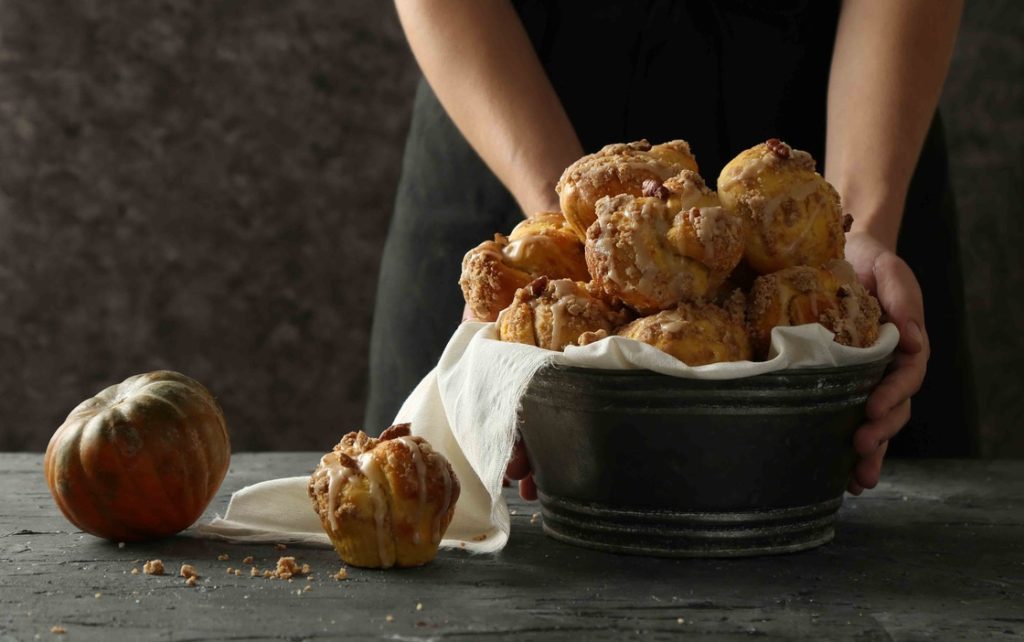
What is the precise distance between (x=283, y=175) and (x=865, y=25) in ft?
4.46

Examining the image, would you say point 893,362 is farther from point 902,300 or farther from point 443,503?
point 443,503

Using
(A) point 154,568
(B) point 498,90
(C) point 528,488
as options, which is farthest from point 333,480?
(B) point 498,90

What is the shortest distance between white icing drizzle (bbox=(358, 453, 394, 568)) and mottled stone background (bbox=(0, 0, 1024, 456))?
5.38 feet

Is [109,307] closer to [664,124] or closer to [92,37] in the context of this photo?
[92,37]

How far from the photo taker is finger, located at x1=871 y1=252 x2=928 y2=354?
1.02 m

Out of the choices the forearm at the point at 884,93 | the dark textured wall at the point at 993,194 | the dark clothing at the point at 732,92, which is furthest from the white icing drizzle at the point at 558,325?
the dark textured wall at the point at 993,194

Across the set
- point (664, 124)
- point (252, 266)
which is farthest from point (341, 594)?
point (252, 266)

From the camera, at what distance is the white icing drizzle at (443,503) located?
3.05 feet

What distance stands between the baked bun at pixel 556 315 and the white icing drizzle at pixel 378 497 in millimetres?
138

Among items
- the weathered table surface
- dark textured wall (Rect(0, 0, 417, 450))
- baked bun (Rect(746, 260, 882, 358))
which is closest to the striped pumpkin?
the weathered table surface

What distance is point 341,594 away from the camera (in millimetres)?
859

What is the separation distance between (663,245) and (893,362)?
0.26 metres

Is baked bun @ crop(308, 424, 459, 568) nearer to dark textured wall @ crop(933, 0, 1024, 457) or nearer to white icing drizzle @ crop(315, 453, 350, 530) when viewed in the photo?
white icing drizzle @ crop(315, 453, 350, 530)

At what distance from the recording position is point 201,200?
2.48 metres
